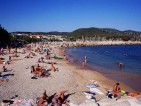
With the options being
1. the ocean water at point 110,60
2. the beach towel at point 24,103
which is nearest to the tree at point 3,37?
the ocean water at point 110,60

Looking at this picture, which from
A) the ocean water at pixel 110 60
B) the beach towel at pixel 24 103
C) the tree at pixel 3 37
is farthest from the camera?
the tree at pixel 3 37

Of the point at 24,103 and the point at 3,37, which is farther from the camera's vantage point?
the point at 3,37

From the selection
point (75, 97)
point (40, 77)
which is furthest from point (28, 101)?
point (40, 77)

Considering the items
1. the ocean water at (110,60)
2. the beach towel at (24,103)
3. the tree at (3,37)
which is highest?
the tree at (3,37)

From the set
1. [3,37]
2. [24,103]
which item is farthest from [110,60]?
[24,103]

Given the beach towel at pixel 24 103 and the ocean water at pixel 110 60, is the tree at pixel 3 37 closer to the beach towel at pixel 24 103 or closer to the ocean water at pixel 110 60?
the ocean water at pixel 110 60

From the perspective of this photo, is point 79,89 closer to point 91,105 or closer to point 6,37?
point 91,105

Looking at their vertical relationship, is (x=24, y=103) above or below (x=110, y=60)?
above

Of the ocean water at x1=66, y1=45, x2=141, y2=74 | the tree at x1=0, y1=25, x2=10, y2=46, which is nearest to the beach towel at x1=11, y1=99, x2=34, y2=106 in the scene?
the ocean water at x1=66, y1=45, x2=141, y2=74

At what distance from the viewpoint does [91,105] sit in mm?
11953

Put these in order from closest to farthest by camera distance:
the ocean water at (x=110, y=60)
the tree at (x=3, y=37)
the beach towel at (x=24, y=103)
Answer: the beach towel at (x=24, y=103) < the ocean water at (x=110, y=60) < the tree at (x=3, y=37)

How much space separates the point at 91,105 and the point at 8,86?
7895mm

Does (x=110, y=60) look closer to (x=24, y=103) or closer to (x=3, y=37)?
(x=3, y=37)

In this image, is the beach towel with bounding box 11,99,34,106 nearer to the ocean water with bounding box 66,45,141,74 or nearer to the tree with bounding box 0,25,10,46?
the ocean water with bounding box 66,45,141,74
